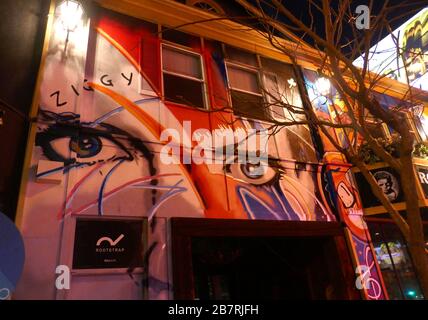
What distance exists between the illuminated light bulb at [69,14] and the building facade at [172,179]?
0.16 ft

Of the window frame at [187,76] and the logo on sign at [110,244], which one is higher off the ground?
the window frame at [187,76]

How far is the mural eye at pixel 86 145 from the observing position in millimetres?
4965

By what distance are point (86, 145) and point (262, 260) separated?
5.21m

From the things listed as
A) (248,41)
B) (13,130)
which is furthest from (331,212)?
(13,130)

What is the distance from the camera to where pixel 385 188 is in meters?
7.54

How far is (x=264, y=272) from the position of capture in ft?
26.1

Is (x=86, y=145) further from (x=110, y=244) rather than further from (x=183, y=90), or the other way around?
(x=183, y=90)

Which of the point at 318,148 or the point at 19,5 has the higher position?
the point at 19,5

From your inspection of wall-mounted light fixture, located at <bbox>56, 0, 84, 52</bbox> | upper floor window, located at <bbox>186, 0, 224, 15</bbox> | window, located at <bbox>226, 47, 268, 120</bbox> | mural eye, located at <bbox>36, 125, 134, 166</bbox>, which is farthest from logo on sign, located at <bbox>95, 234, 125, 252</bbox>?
upper floor window, located at <bbox>186, 0, 224, 15</bbox>

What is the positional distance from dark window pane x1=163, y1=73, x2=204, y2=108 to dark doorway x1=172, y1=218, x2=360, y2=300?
8.84ft

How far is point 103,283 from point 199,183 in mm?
2322

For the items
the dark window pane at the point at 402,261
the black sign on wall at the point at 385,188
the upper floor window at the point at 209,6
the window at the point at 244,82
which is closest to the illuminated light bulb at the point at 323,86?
the window at the point at 244,82

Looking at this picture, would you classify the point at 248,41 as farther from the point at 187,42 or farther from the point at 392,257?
the point at 392,257

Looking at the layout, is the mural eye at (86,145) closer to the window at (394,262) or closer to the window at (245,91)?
the window at (245,91)
